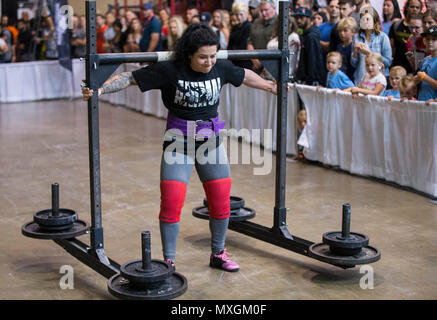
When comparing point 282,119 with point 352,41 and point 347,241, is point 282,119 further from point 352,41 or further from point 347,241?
point 352,41

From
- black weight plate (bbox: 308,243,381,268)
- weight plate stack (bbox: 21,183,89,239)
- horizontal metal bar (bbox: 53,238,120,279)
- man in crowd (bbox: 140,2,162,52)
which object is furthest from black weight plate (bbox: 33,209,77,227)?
man in crowd (bbox: 140,2,162,52)

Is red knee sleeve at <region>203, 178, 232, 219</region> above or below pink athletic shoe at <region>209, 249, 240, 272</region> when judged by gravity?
above

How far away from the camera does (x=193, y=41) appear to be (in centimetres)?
416

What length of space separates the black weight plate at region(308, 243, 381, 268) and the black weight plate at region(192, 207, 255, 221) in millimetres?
912

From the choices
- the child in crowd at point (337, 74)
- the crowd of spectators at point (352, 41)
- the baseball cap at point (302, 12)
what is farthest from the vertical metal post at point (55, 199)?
the baseball cap at point (302, 12)

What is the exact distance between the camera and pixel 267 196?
6.68 m

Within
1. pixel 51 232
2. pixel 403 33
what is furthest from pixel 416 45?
pixel 51 232

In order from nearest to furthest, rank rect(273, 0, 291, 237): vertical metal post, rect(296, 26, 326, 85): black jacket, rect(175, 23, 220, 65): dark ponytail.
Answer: rect(175, 23, 220, 65): dark ponytail → rect(273, 0, 291, 237): vertical metal post → rect(296, 26, 326, 85): black jacket

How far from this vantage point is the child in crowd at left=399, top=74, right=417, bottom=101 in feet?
21.8

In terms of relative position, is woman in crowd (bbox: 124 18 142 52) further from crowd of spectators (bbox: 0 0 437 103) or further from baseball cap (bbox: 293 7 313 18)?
baseball cap (bbox: 293 7 313 18)

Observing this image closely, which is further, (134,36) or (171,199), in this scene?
(134,36)

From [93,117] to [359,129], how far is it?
3.70 meters

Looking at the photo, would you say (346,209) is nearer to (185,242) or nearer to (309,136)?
(185,242)

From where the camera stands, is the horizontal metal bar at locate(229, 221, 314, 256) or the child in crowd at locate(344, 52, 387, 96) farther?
the child in crowd at locate(344, 52, 387, 96)
